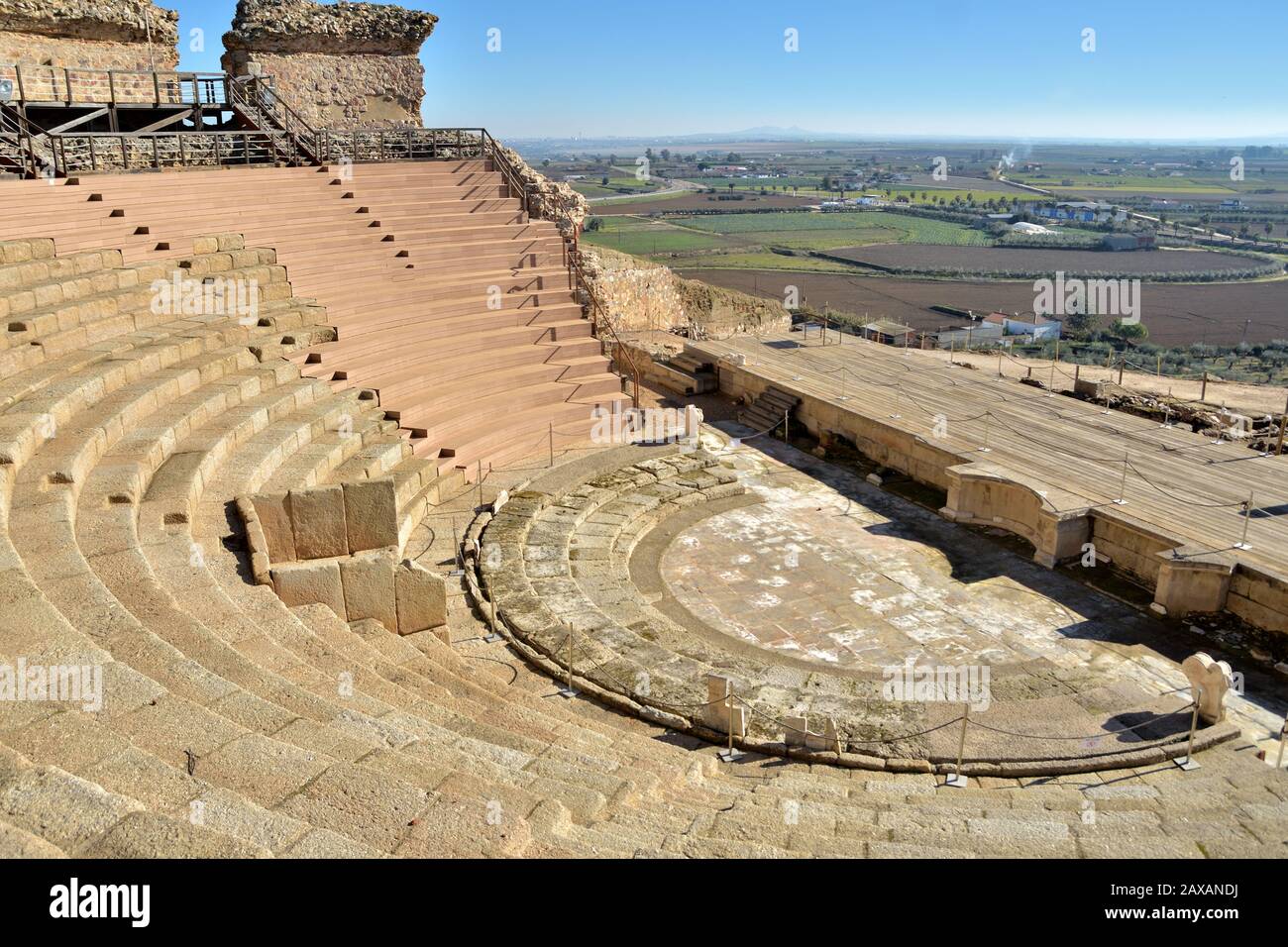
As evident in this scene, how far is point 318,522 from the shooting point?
8.99m

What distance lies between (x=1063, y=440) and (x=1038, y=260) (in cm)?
6964

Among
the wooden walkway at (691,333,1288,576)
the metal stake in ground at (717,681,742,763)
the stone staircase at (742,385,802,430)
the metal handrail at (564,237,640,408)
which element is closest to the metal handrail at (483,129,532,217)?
the metal handrail at (564,237,640,408)

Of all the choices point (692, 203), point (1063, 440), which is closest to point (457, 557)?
point (1063, 440)

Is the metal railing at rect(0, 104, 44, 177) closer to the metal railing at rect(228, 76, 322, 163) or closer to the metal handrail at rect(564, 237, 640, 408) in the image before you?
the metal railing at rect(228, 76, 322, 163)

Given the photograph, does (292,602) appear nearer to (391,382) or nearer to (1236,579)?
(391,382)

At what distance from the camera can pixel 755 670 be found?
367 inches

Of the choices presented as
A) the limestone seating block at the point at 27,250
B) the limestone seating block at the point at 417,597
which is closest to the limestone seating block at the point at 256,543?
the limestone seating block at the point at 417,597

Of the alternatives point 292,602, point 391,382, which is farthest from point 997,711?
point 391,382

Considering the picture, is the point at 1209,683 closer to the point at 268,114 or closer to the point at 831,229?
the point at 268,114

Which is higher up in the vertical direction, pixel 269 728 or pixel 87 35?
pixel 87 35

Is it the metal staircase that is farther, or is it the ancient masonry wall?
the metal staircase

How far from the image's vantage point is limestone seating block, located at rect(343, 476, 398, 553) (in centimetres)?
909

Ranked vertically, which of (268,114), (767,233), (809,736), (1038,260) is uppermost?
(767,233)

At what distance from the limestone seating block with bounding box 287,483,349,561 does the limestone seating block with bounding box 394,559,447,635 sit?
70 cm
